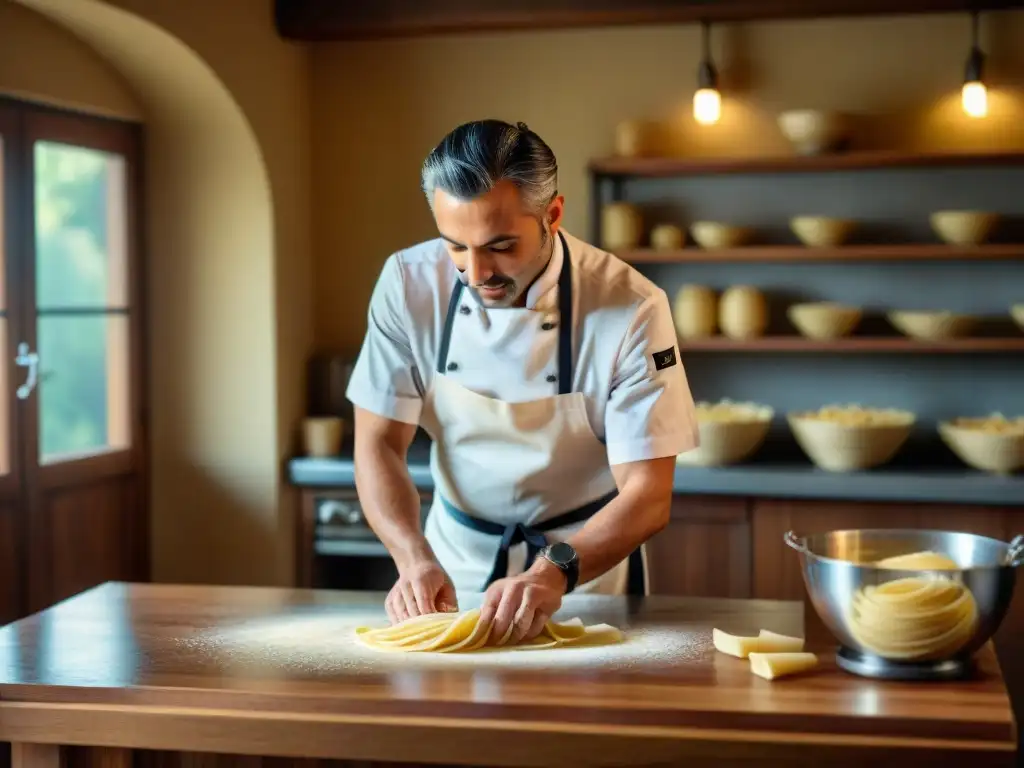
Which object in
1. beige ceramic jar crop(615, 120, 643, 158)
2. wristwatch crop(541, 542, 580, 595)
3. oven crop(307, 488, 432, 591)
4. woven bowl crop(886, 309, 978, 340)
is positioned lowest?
oven crop(307, 488, 432, 591)

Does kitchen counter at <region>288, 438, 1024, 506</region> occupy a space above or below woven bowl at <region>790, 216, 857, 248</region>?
below

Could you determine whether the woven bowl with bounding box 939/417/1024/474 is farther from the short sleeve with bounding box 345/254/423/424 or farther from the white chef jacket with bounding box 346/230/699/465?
the short sleeve with bounding box 345/254/423/424

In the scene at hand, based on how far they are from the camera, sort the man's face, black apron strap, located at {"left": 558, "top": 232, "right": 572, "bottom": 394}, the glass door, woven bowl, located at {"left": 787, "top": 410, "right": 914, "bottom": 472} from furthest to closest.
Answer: woven bowl, located at {"left": 787, "top": 410, "right": 914, "bottom": 472} < the glass door < black apron strap, located at {"left": 558, "top": 232, "right": 572, "bottom": 394} < the man's face

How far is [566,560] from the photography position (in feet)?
7.74

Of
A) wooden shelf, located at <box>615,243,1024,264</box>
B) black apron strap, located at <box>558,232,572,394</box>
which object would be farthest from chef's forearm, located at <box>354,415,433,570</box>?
wooden shelf, located at <box>615,243,1024,264</box>

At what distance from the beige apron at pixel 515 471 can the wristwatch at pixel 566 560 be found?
0.33m

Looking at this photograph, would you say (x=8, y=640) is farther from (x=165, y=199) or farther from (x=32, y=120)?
(x=165, y=199)

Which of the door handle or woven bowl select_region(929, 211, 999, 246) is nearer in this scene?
the door handle

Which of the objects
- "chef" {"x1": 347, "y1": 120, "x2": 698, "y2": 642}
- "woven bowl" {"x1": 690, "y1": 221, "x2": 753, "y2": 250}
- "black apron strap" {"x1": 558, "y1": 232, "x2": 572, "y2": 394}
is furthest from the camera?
"woven bowl" {"x1": 690, "y1": 221, "x2": 753, "y2": 250}

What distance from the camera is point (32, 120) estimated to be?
12.6 ft

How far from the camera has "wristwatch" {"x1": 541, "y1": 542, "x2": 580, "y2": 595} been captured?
2.35 meters

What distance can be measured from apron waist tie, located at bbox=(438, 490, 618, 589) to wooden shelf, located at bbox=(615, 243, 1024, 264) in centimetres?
183

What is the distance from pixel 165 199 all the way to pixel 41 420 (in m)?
0.99

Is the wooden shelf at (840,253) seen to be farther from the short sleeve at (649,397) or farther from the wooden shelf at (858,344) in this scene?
the short sleeve at (649,397)
